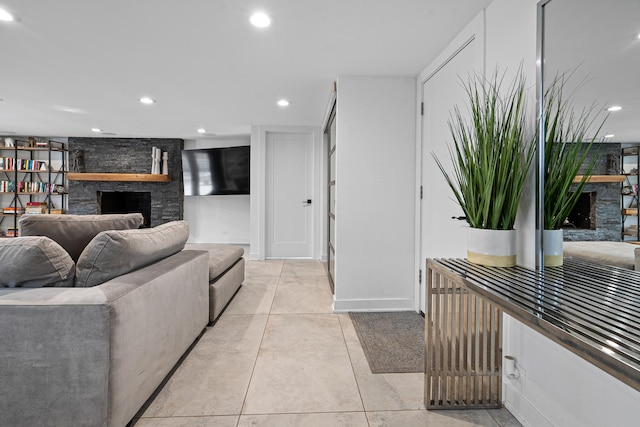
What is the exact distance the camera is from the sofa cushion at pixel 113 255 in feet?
4.72

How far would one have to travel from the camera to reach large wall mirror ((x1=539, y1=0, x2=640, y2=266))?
1.04 metres

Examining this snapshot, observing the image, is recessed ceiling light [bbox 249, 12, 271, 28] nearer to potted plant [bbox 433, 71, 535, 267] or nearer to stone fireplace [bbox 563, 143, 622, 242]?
potted plant [bbox 433, 71, 535, 267]

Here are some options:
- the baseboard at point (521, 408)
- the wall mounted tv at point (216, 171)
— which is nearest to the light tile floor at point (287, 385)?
the baseboard at point (521, 408)

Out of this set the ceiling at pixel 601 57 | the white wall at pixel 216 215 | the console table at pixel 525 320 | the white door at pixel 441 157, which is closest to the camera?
the console table at pixel 525 320

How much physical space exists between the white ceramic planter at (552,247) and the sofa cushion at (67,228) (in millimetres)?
2264

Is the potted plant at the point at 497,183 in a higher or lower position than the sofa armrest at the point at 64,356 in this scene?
higher

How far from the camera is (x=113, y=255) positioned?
1474 millimetres

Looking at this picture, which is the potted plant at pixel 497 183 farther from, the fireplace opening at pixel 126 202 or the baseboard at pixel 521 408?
the fireplace opening at pixel 126 202

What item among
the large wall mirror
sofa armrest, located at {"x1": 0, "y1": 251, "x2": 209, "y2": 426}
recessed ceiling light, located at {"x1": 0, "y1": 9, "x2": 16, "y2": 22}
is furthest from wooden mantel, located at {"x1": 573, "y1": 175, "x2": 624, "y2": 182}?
recessed ceiling light, located at {"x1": 0, "y1": 9, "x2": 16, "y2": 22}

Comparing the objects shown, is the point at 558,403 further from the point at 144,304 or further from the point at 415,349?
the point at 144,304

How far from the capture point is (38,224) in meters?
1.65

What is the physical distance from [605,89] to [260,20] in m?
1.85

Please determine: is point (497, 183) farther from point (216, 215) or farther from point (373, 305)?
point (216, 215)

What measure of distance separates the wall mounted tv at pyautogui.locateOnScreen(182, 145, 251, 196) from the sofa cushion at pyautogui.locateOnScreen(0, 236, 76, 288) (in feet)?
15.2
